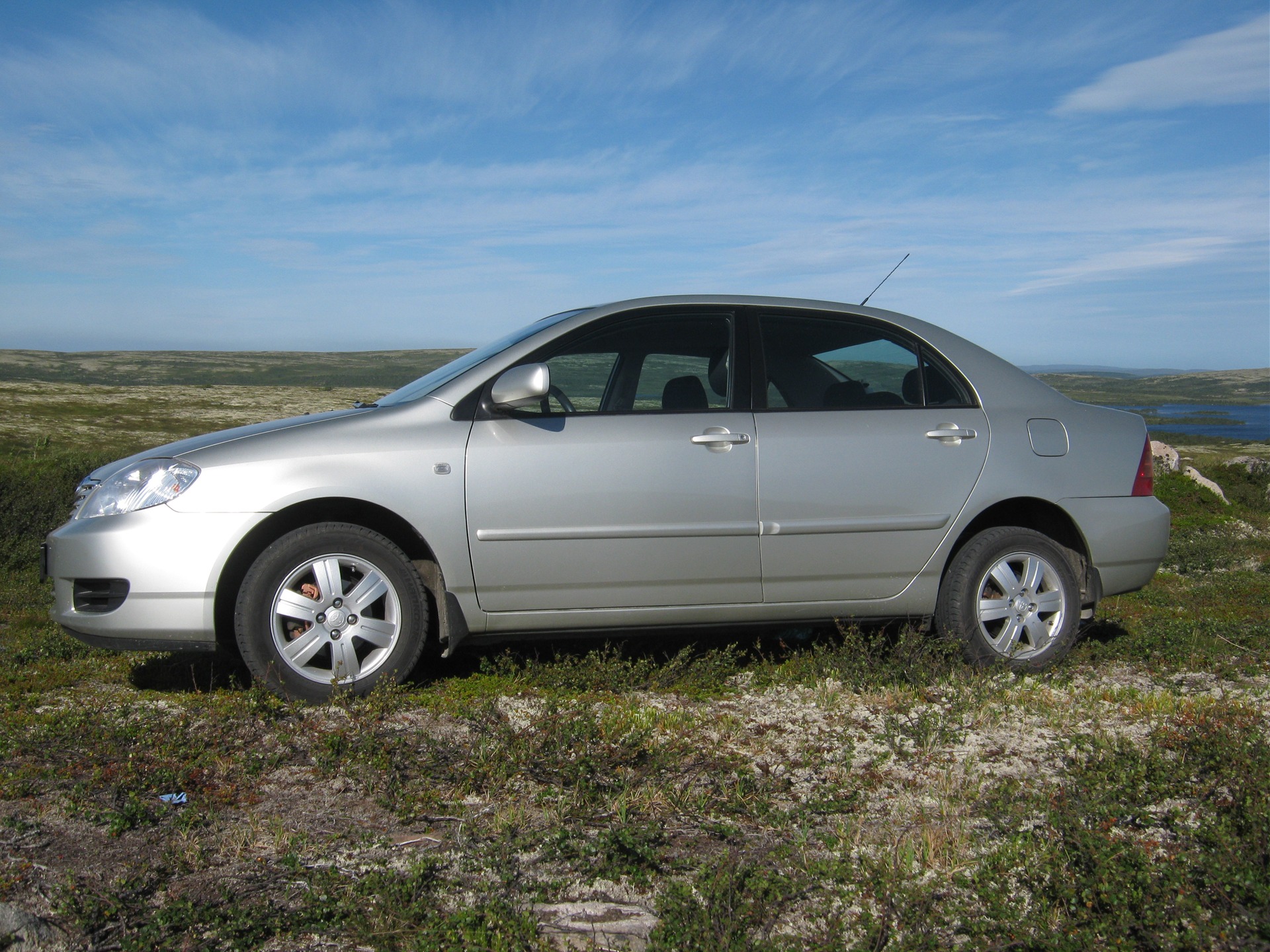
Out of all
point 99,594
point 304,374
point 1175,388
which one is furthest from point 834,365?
point 1175,388

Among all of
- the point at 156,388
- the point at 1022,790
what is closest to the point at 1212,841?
the point at 1022,790

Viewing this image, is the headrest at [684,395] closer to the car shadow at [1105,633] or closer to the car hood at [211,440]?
the car hood at [211,440]

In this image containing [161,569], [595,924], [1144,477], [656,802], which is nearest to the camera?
[595,924]

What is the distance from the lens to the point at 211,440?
13.8ft

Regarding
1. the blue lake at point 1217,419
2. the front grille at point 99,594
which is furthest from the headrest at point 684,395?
the blue lake at point 1217,419

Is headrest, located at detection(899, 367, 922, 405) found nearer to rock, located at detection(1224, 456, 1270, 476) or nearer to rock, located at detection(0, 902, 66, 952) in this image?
rock, located at detection(0, 902, 66, 952)

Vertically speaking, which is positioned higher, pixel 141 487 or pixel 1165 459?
pixel 141 487

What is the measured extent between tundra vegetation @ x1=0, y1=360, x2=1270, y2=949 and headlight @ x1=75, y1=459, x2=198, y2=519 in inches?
32.4

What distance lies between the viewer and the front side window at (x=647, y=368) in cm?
440

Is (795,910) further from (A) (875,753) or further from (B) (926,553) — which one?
(B) (926,553)

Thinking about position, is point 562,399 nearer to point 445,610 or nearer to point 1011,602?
point 445,610

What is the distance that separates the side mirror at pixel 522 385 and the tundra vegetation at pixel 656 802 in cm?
124

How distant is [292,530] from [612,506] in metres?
1.35

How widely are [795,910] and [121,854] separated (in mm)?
1803
